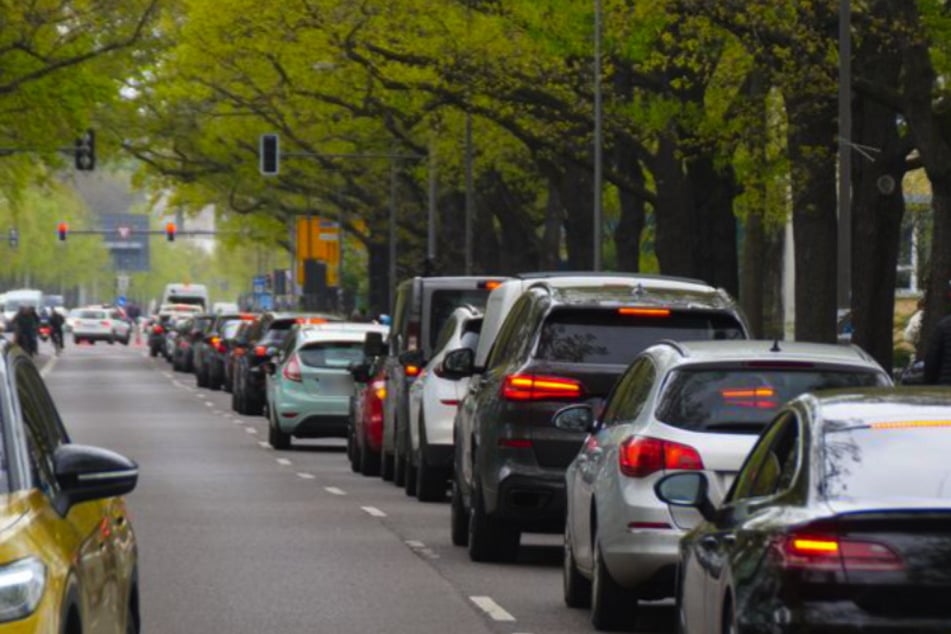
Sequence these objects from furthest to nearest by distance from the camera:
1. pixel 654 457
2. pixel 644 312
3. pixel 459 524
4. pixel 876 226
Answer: pixel 876 226
pixel 459 524
pixel 644 312
pixel 654 457

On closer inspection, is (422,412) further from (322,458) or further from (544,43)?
(544,43)

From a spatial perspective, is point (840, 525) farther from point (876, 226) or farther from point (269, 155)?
point (269, 155)

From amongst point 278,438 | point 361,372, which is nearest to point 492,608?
point 361,372

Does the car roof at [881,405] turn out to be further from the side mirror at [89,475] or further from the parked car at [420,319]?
the parked car at [420,319]

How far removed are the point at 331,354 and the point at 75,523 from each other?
26.5 metres

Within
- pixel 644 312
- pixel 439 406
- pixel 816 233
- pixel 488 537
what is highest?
pixel 816 233

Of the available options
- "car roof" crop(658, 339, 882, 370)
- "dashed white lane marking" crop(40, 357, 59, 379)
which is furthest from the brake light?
"dashed white lane marking" crop(40, 357, 59, 379)

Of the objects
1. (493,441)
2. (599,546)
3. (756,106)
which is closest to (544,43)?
(756,106)

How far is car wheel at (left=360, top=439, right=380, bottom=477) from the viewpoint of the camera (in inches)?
1156

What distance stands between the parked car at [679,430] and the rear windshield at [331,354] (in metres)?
21.4

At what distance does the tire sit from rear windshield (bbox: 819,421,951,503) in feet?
63.6

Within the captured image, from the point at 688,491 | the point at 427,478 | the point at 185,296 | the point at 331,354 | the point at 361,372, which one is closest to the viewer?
the point at 688,491

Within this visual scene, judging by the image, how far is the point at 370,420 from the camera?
29.4 metres

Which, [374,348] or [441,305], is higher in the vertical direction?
[441,305]
